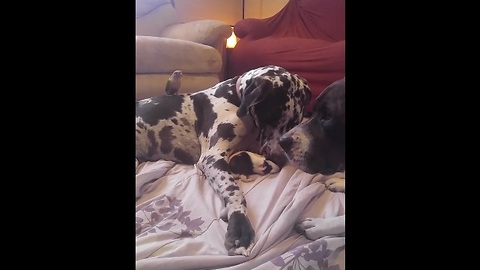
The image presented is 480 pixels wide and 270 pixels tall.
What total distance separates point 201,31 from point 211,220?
1.71 ft

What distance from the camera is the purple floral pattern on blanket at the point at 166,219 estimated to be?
129cm

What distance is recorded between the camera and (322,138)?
4.59ft

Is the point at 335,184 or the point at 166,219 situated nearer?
the point at 166,219

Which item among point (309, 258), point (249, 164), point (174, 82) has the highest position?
point (174, 82)

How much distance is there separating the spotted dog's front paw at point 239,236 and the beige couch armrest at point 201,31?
0.49 metres

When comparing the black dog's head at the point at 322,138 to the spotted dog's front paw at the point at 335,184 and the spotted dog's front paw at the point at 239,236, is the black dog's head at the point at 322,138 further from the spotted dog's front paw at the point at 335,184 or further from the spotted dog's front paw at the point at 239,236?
the spotted dog's front paw at the point at 239,236

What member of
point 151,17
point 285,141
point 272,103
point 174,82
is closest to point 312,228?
point 285,141

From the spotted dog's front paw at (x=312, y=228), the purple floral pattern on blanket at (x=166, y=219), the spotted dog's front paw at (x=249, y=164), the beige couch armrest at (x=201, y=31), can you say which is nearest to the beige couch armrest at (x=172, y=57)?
the beige couch armrest at (x=201, y=31)

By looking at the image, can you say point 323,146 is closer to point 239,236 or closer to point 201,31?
point 239,236

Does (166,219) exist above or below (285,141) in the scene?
below

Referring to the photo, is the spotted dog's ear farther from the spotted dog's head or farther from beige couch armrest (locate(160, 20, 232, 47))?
beige couch armrest (locate(160, 20, 232, 47))

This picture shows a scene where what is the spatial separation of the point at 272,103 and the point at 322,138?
182 millimetres
